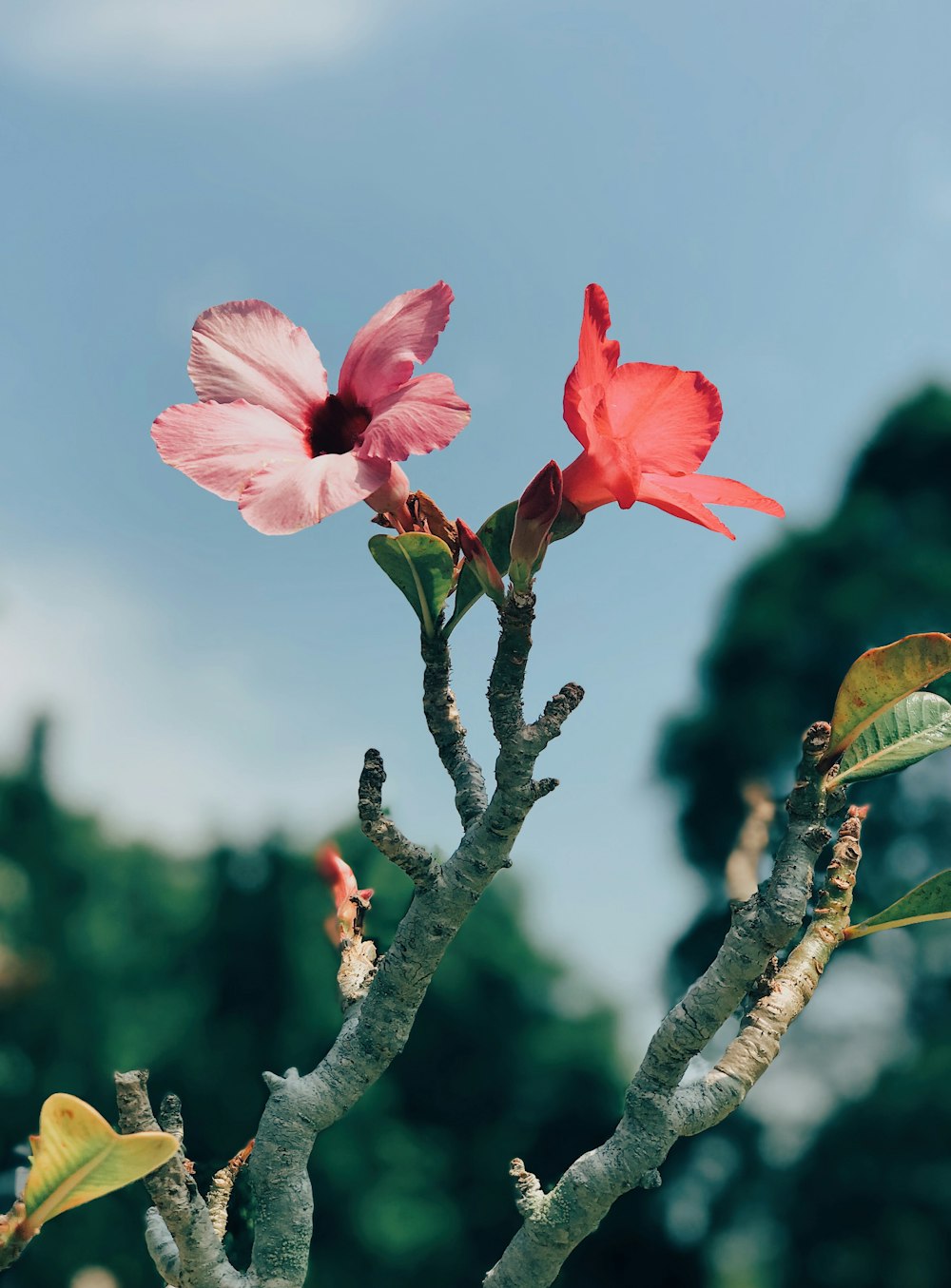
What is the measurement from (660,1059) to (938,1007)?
370 cm

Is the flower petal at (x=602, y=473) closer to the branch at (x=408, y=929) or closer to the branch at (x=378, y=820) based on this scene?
the branch at (x=408, y=929)

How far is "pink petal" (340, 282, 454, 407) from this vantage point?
2.96 feet

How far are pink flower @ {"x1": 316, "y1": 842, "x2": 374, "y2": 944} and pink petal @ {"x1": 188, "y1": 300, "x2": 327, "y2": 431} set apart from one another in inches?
24.0

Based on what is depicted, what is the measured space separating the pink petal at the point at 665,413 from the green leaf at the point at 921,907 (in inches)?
19.7

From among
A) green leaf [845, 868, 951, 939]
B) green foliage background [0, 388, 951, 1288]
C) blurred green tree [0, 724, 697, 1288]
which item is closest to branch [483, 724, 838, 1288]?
green leaf [845, 868, 951, 939]

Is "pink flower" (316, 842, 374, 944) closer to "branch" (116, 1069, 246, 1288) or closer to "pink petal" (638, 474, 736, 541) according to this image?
"branch" (116, 1069, 246, 1288)

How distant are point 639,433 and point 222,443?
1.13 ft

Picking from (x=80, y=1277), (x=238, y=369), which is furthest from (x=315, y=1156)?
(x=238, y=369)

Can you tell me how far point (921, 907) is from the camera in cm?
109

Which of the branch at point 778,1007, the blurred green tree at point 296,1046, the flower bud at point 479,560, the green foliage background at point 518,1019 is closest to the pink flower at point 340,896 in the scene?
the branch at point 778,1007

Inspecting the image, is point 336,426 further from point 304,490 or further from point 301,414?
point 304,490

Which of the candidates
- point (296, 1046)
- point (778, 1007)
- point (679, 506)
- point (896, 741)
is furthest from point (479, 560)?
point (296, 1046)

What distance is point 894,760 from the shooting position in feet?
3.45

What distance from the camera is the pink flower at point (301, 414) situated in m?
0.81
